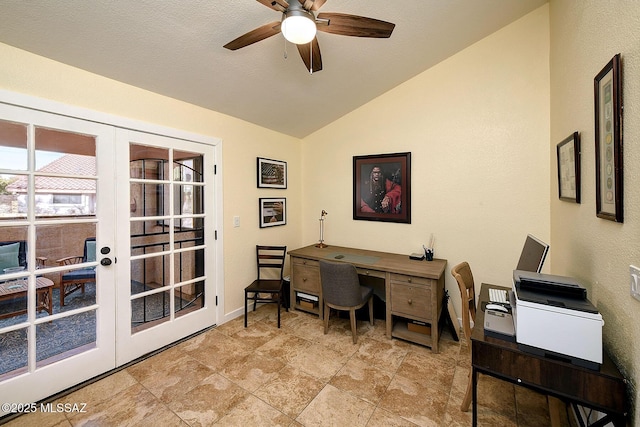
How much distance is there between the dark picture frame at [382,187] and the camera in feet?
10.3

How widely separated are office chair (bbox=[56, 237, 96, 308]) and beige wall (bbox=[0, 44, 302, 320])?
3.69 ft

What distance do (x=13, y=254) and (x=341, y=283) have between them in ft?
8.16

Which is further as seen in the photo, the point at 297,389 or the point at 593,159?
the point at 297,389

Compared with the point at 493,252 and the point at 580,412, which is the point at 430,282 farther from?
the point at 580,412

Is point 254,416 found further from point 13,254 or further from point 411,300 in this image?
point 13,254

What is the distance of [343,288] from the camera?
2578mm

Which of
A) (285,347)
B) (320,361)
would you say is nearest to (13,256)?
(285,347)

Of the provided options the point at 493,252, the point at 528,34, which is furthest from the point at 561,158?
the point at 528,34

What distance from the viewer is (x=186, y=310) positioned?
277 cm

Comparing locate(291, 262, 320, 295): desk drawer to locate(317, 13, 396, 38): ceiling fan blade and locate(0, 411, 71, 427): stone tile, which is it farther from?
locate(317, 13, 396, 38): ceiling fan blade

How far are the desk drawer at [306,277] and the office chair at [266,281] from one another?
0.20m

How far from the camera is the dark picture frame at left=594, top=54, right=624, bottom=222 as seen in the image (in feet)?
3.69

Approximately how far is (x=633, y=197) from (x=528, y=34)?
229 centimetres

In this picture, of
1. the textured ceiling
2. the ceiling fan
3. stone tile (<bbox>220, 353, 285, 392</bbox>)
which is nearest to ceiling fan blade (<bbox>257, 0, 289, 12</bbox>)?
the ceiling fan
